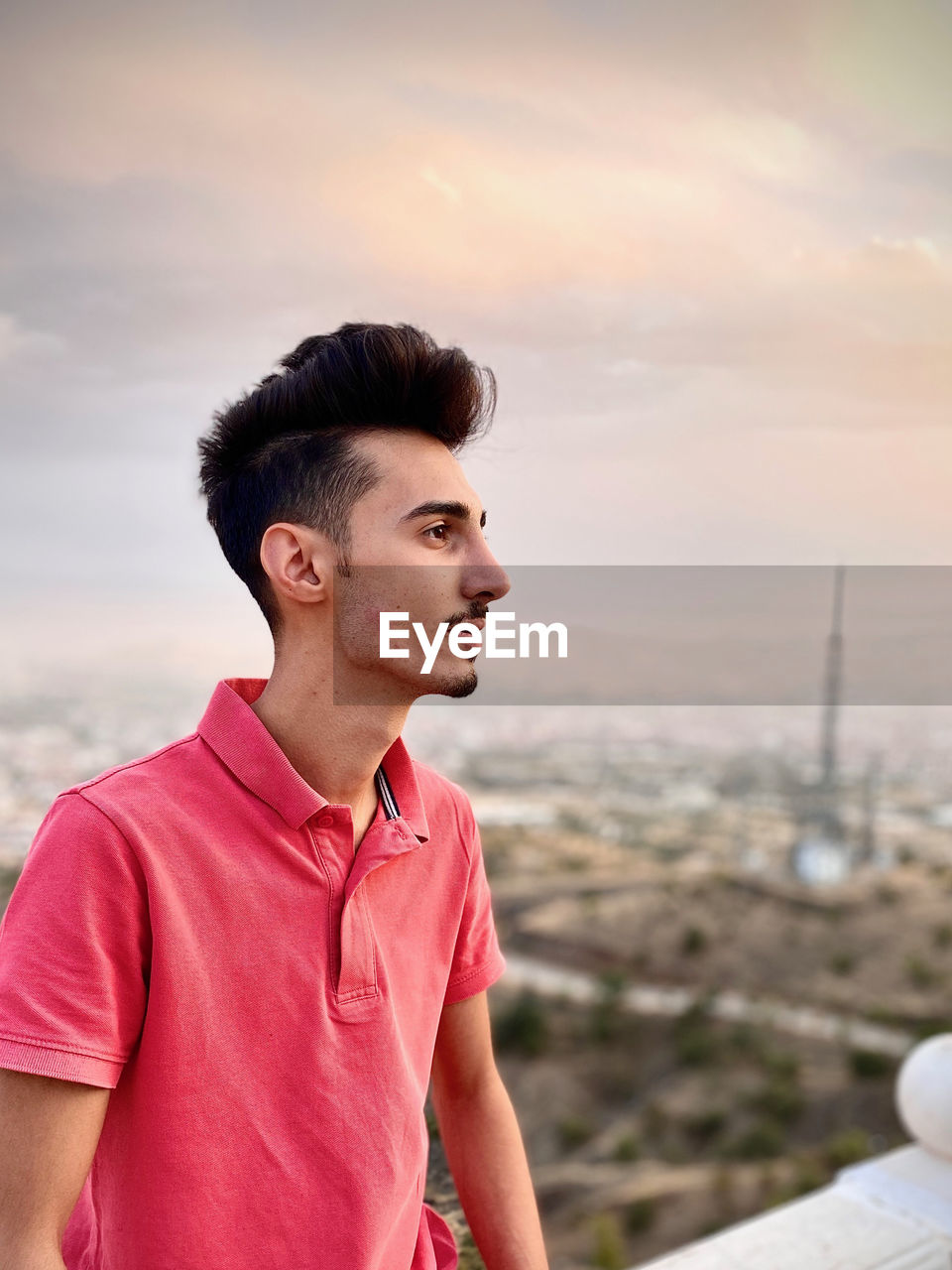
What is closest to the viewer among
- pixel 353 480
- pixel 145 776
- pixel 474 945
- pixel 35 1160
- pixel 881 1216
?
pixel 35 1160

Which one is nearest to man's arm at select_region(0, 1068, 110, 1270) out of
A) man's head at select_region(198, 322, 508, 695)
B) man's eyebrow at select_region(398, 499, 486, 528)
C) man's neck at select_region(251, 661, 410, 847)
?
man's neck at select_region(251, 661, 410, 847)

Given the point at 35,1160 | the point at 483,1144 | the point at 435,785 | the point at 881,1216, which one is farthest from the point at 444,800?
the point at 881,1216

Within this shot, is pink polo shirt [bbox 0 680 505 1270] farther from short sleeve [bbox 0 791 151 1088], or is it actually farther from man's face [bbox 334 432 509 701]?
man's face [bbox 334 432 509 701]

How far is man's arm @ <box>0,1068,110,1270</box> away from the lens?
0.73 metres

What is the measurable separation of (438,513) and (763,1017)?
10072mm

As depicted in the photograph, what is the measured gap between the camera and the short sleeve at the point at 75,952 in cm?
73

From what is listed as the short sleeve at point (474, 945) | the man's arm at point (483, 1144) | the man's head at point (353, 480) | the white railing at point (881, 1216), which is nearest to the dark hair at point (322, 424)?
the man's head at point (353, 480)

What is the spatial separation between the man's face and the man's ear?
0.06 ft

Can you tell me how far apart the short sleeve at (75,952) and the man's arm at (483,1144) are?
1.44 ft

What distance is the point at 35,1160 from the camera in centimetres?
73

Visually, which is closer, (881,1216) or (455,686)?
(455,686)

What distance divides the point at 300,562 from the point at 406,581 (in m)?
0.10

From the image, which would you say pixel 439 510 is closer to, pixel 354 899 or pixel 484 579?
pixel 484 579

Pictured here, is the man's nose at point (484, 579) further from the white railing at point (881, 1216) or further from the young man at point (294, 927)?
the white railing at point (881, 1216)
